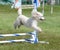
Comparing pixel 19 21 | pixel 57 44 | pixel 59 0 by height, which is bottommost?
pixel 59 0

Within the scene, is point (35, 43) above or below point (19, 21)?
below

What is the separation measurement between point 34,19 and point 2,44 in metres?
1.12

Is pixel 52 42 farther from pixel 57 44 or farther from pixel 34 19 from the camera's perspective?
pixel 34 19

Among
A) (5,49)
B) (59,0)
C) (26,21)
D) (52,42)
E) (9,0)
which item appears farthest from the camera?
(59,0)

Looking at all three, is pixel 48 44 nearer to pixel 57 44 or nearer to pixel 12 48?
pixel 57 44

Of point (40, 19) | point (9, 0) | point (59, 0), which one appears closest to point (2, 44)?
point (40, 19)

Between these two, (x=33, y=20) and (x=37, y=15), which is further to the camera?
(x=33, y=20)

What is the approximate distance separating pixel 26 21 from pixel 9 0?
3460 cm

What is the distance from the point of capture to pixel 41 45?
8.13 m

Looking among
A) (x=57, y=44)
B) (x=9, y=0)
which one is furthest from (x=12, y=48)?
(x=9, y=0)

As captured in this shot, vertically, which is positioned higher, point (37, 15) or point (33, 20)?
point (37, 15)

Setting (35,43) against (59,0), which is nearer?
(35,43)

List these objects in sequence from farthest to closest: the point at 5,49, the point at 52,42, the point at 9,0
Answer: the point at 9,0, the point at 52,42, the point at 5,49

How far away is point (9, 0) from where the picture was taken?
139 ft
